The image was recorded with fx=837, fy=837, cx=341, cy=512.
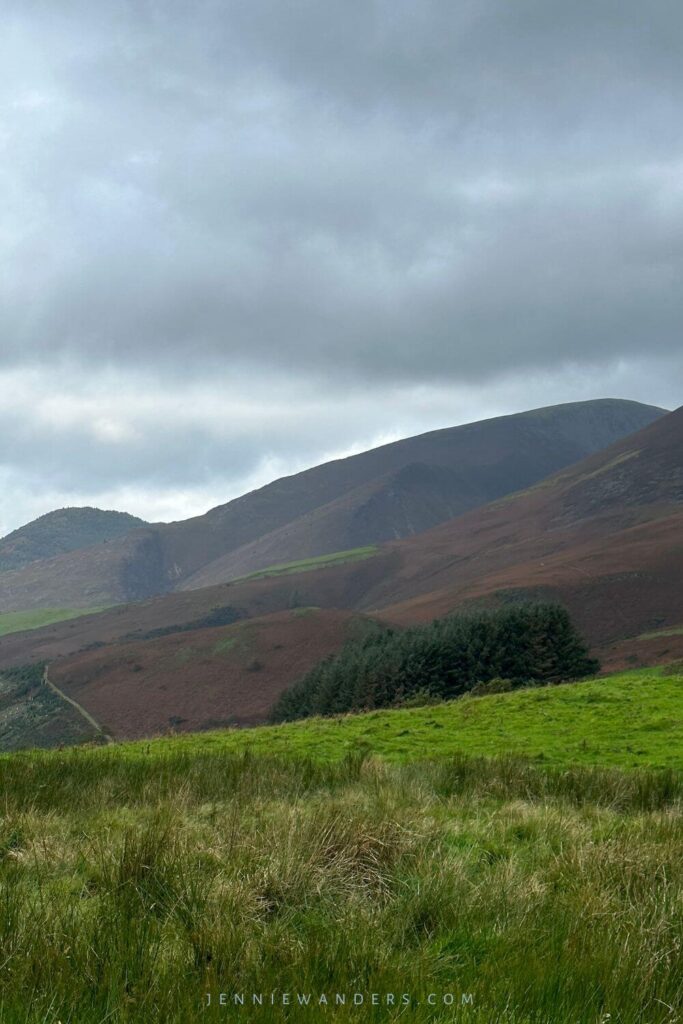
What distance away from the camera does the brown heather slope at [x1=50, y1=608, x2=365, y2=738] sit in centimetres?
7294

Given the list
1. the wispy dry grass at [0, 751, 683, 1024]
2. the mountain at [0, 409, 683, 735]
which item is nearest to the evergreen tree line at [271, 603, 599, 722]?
the mountain at [0, 409, 683, 735]

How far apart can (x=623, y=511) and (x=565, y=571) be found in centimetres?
7022

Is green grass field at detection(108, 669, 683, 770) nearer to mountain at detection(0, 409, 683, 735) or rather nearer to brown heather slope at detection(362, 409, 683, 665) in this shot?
mountain at detection(0, 409, 683, 735)

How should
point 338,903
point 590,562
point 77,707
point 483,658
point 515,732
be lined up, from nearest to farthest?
point 338,903
point 515,732
point 483,658
point 77,707
point 590,562

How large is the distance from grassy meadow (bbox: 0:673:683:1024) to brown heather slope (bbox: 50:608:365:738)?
186 ft

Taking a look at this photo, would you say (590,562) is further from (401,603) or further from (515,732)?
(515,732)

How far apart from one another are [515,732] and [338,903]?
14.6m

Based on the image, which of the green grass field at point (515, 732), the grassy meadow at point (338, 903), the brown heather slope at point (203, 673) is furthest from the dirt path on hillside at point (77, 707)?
the grassy meadow at point (338, 903)

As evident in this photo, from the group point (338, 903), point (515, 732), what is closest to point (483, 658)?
point (515, 732)

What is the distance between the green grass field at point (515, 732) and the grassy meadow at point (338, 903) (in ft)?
19.0

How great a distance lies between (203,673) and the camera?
82.9 m

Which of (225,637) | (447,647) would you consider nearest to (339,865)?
(447,647)

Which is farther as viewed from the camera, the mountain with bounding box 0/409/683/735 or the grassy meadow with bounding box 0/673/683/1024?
the mountain with bounding box 0/409/683/735

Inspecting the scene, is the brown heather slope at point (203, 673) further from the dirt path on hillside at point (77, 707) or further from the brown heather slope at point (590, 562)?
the brown heather slope at point (590, 562)
